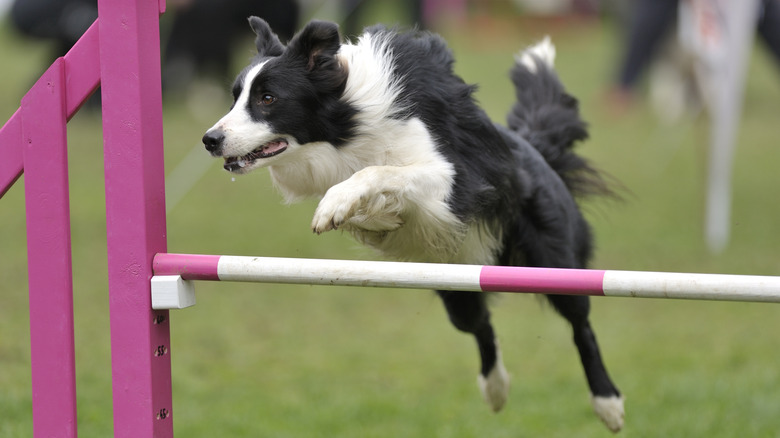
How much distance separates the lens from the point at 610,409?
12.3 feet

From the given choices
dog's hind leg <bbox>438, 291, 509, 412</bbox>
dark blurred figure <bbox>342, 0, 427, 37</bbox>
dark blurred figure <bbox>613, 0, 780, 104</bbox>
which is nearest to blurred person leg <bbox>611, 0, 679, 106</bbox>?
dark blurred figure <bbox>613, 0, 780, 104</bbox>

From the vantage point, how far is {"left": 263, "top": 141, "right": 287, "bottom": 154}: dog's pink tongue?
3072mm

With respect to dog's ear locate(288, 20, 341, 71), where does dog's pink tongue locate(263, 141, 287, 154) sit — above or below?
below

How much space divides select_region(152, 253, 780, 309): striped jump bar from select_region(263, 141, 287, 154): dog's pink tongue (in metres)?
0.64

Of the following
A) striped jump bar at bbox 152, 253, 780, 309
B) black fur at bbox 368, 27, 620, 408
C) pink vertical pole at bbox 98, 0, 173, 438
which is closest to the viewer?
striped jump bar at bbox 152, 253, 780, 309

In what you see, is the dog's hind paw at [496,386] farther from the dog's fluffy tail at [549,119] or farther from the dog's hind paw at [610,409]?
the dog's fluffy tail at [549,119]

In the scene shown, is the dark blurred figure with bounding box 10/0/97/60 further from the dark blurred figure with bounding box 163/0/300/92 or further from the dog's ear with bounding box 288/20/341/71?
the dog's ear with bounding box 288/20/341/71

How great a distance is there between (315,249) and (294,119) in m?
4.23

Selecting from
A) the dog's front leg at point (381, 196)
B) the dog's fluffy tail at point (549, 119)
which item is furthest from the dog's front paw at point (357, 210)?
the dog's fluffy tail at point (549, 119)

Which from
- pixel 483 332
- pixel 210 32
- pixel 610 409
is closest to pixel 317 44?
pixel 483 332

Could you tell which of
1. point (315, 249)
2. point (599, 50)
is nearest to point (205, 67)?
point (315, 249)

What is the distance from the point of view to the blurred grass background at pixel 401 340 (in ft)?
14.1

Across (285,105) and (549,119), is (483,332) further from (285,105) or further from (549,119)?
(285,105)

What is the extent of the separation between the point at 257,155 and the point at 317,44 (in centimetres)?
38
